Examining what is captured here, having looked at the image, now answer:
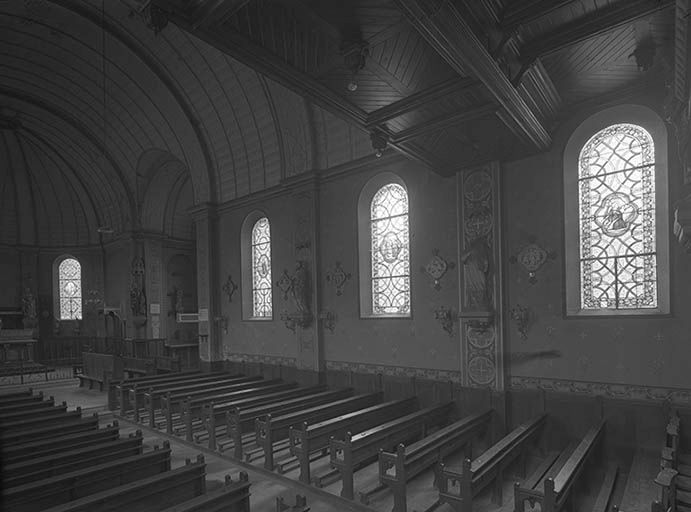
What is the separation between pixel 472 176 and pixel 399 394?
458 cm

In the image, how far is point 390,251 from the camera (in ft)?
33.3

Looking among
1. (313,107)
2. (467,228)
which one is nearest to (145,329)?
(313,107)

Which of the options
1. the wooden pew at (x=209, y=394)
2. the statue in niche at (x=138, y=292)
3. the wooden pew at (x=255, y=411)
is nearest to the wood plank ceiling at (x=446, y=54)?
the wooden pew at (x=255, y=411)

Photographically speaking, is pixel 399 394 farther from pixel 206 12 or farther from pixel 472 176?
pixel 206 12

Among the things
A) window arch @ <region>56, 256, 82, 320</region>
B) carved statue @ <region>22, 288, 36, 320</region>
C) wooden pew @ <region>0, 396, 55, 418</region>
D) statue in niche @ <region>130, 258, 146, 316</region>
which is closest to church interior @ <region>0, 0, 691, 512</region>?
wooden pew @ <region>0, 396, 55, 418</region>

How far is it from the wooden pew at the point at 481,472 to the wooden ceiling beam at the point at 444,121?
3991 mm

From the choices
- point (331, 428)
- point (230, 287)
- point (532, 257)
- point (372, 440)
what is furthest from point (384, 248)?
point (230, 287)

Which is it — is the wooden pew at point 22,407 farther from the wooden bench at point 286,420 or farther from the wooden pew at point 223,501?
the wooden pew at point 223,501

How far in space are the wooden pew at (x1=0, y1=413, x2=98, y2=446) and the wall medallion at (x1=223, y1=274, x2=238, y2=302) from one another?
6.92 meters

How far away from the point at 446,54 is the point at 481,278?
15.3ft

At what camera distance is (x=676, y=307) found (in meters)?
6.42

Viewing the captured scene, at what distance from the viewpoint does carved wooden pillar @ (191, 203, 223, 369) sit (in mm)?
14180

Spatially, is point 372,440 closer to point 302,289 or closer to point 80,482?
point 80,482

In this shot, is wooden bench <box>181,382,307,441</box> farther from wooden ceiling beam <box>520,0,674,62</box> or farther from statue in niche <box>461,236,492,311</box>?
wooden ceiling beam <box>520,0,674,62</box>
